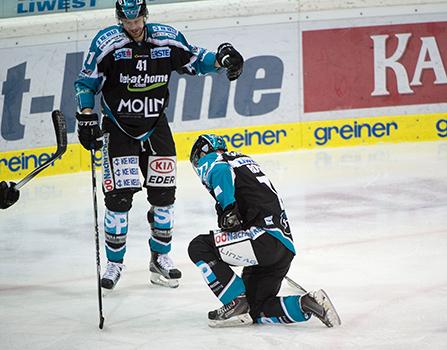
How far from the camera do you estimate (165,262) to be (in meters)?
6.47

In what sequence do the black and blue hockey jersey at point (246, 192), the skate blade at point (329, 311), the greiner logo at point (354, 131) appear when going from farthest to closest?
1. the greiner logo at point (354, 131)
2. the black and blue hockey jersey at point (246, 192)
3. the skate blade at point (329, 311)

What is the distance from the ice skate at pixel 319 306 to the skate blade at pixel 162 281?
1216 mm

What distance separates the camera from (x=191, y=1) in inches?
392

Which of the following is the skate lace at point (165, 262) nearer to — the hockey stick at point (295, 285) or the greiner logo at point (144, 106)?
the hockey stick at point (295, 285)

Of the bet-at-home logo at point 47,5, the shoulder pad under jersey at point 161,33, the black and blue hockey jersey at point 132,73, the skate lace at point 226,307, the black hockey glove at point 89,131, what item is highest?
the bet-at-home logo at point 47,5

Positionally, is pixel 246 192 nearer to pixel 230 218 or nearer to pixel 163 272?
pixel 230 218

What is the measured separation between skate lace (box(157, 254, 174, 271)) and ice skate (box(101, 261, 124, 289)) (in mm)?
242

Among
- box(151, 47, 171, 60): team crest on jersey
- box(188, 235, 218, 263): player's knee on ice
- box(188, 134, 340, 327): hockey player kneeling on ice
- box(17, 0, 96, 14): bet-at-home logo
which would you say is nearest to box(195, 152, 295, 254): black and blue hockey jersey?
box(188, 134, 340, 327): hockey player kneeling on ice

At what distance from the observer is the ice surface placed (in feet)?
17.4

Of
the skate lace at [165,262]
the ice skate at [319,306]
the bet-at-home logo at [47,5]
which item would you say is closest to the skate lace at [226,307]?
the ice skate at [319,306]

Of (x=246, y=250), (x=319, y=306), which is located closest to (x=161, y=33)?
(x=246, y=250)

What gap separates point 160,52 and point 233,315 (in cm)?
168

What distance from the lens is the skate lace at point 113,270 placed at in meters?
6.26

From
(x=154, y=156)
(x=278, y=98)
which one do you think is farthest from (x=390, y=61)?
(x=154, y=156)
